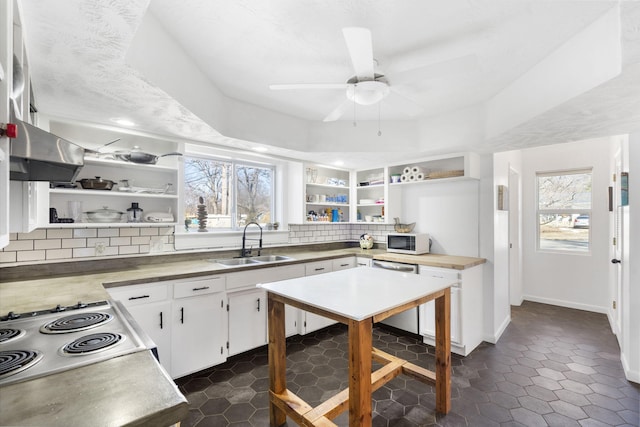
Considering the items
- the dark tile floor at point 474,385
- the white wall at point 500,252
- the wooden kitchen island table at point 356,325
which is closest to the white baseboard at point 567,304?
the dark tile floor at point 474,385

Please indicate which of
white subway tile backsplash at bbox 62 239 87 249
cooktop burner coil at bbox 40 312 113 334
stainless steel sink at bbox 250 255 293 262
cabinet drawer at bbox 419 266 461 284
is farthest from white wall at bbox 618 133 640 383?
white subway tile backsplash at bbox 62 239 87 249

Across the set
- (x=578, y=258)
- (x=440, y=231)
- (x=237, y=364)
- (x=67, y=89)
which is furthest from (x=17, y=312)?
(x=578, y=258)

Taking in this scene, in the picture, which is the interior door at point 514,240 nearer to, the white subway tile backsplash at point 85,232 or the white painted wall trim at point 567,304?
the white painted wall trim at point 567,304

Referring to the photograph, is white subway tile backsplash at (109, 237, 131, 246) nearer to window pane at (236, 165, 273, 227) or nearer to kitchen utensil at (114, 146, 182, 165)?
kitchen utensil at (114, 146, 182, 165)

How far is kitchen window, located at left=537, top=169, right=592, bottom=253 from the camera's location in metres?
4.39

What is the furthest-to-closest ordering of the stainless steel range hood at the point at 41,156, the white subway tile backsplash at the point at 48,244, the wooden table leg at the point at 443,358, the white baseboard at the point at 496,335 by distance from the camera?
the white baseboard at the point at 496,335, the white subway tile backsplash at the point at 48,244, the wooden table leg at the point at 443,358, the stainless steel range hood at the point at 41,156

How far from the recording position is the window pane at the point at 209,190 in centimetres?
335

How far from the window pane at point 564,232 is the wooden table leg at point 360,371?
4498 mm

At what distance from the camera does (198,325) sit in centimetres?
257

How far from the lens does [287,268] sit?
10.6 feet

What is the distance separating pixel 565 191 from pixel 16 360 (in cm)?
600

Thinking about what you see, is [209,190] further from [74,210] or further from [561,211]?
[561,211]

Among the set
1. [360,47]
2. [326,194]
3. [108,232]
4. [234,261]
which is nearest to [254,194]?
[234,261]

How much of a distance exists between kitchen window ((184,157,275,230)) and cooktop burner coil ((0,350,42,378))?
7.38 feet
